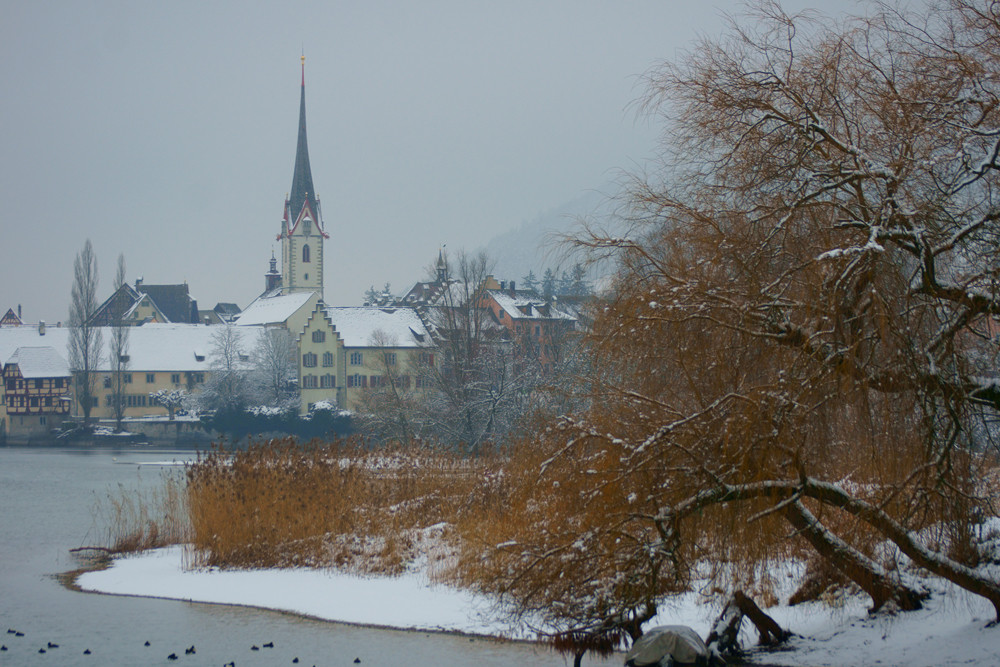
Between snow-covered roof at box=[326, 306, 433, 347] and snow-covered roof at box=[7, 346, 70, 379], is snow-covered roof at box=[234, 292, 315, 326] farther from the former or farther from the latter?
snow-covered roof at box=[7, 346, 70, 379]

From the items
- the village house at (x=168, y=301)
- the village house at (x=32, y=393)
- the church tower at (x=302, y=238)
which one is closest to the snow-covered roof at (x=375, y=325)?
the village house at (x=32, y=393)

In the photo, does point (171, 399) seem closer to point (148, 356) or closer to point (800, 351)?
point (148, 356)

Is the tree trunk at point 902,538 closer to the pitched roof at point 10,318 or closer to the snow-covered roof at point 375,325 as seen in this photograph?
the snow-covered roof at point 375,325

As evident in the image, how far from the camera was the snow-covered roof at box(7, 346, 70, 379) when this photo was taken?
7706 centimetres

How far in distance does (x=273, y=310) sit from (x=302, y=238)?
86.8 feet

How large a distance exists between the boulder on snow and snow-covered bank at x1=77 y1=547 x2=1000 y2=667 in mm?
454

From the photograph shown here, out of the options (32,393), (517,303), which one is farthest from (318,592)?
(32,393)

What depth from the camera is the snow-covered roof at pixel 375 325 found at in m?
80.4

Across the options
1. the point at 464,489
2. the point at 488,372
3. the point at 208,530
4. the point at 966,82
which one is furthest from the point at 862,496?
the point at 488,372

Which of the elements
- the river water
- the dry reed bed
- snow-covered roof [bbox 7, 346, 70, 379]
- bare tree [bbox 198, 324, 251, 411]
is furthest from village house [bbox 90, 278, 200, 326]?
the river water

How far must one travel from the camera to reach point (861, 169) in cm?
854

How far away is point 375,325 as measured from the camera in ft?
271

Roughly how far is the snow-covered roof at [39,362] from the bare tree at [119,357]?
374cm

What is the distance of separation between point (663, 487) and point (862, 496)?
1790 mm
